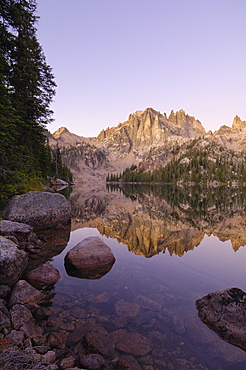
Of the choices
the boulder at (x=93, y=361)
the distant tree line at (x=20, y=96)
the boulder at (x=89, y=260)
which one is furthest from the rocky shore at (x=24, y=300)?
the distant tree line at (x=20, y=96)

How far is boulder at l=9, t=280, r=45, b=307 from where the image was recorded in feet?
22.2

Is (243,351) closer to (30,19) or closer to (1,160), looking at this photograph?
(1,160)

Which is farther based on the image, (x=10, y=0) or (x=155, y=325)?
(x=10, y=0)

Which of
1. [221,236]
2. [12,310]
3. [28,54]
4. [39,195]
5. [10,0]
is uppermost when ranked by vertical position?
[10,0]

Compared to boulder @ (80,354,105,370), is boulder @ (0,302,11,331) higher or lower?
higher

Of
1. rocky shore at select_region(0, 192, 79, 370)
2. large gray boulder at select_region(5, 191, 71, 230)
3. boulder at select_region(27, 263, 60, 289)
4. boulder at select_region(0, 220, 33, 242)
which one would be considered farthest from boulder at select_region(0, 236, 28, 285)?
large gray boulder at select_region(5, 191, 71, 230)

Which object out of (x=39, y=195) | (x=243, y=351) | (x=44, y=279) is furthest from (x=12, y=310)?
(x=39, y=195)

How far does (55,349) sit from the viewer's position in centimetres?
513

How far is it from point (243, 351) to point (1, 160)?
17.2 m

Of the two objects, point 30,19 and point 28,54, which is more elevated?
point 30,19

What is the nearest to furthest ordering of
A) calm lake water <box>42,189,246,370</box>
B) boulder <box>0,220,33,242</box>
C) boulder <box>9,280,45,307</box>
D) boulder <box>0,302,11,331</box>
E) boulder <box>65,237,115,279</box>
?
calm lake water <box>42,189,246,370</box>
boulder <box>0,302,11,331</box>
boulder <box>9,280,45,307</box>
boulder <box>65,237,115,279</box>
boulder <box>0,220,33,242</box>

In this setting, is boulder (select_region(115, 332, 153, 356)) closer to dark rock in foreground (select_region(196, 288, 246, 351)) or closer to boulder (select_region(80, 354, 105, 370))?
boulder (select_region(80, 354, 105, 370))

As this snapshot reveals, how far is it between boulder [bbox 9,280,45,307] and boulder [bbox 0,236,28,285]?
2.98ft

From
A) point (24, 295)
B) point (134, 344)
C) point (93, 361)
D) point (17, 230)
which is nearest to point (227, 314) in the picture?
point (134, 344)
